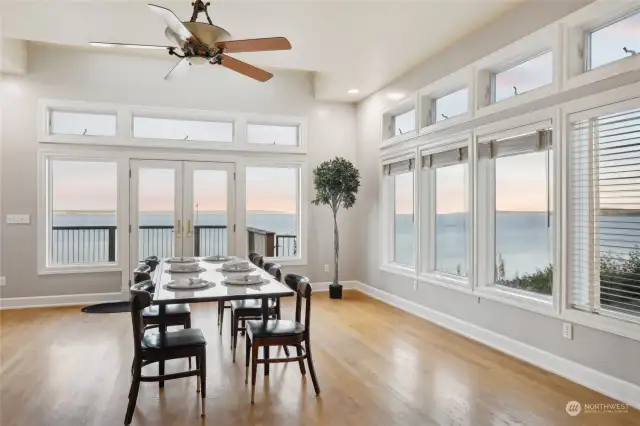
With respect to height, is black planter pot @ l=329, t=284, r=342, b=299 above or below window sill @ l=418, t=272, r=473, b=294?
below

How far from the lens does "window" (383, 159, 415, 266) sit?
5938 mm

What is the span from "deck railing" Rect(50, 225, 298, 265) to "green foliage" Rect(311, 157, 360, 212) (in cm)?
117

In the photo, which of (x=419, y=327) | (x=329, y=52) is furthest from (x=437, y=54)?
(x=419, y=327)

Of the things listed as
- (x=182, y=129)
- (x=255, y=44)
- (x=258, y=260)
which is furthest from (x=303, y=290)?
(x=182, y=129)

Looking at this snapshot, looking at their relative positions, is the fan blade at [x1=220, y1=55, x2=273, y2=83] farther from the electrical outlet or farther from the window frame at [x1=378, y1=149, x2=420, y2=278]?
the electrical outlet

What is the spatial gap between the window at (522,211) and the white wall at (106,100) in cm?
323

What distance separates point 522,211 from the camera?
4129mm

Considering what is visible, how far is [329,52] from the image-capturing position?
5031 millimetres

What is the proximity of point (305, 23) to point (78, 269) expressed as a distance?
4.52 metres

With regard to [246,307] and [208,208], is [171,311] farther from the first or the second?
[208,208]

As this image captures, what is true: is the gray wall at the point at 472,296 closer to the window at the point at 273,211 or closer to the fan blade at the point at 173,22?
the window at the point at 273,211

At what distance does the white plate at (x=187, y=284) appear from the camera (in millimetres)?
3018

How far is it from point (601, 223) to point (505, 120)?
1304 millimetres

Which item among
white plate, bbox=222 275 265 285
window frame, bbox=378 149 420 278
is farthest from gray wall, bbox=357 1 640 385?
white plate, bbox=222 275 265 285
